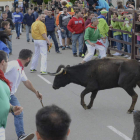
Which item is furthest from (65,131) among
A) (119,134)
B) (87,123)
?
(87,123)

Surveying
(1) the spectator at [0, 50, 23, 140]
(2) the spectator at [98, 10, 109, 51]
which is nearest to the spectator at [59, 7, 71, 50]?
(2) the spectator at [98, 10, 109, 51]

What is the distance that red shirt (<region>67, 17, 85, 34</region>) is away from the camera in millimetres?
15414

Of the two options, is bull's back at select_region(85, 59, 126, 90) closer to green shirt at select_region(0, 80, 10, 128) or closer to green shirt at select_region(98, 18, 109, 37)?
A: green shirt at select_region(0, 80, 10, 128)

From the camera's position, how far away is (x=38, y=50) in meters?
12.8

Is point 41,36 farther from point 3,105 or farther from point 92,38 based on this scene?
point 3,105

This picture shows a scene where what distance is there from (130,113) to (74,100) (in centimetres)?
170

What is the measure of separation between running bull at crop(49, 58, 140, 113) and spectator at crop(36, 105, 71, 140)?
531 cm

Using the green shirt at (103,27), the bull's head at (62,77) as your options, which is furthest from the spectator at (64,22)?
the bull's head at (62,77)

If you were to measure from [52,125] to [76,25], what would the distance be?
515 inches

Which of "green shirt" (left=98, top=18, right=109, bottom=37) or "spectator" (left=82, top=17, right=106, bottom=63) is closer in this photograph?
"spectator" (left=82, top=17, right=106, bottom=63)

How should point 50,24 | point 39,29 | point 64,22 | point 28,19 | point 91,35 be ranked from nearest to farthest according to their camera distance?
point 39,29
point 91,35
point 50,24
point 64,22
point 28,19

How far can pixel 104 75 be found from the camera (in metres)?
8.08

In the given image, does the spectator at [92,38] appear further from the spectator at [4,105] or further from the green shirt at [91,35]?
the spectator at [4,105]

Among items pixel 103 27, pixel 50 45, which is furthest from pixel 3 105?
pixel 103 27
